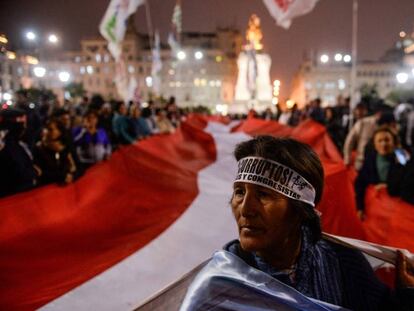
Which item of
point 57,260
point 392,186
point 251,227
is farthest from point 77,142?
point 251,227

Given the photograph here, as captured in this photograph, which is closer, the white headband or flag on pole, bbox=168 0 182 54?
the white headband

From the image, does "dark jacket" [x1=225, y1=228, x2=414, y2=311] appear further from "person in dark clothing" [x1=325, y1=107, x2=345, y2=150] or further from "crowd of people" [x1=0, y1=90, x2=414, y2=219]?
"person in dark clothing" [x1=325, y1=107, x2=345, y2=150]

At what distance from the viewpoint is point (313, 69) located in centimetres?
11400

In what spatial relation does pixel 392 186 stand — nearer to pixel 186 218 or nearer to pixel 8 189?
pixel 186 218

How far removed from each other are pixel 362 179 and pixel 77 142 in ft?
17.3

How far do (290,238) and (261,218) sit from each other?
0.61 feet

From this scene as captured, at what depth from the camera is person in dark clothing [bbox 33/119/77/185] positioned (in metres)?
6.00

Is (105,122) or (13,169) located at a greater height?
(105,122)

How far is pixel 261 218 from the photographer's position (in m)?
1.73

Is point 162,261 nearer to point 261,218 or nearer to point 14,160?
point 261,218

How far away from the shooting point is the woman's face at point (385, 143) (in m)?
5.30

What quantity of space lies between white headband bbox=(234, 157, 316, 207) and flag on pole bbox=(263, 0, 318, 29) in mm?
9284

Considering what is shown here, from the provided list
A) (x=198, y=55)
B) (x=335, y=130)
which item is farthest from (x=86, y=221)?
(x=198, y=55)

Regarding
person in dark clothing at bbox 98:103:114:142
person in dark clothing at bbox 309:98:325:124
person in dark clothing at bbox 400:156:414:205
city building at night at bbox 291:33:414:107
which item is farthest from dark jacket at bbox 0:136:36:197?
city building at night at bbox 291:33:414:107
